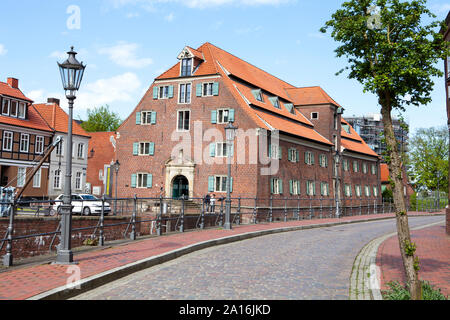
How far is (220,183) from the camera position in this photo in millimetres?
32656

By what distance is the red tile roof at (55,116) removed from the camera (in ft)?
144

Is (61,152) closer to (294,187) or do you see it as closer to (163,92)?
(163,92)

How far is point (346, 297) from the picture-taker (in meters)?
7.56

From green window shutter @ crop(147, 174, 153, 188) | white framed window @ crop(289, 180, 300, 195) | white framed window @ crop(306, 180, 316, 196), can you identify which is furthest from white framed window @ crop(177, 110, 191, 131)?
white framed window @ crop(306, 180, 316, 196)

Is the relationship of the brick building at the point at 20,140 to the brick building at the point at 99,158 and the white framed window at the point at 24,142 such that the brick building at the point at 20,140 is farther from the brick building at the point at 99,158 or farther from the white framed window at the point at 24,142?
the brick building at the point at 99,158

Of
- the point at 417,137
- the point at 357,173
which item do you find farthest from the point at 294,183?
the point at 417,137

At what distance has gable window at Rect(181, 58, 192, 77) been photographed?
3517cm

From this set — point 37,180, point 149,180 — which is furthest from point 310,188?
point 37,180

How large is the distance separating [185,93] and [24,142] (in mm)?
15814

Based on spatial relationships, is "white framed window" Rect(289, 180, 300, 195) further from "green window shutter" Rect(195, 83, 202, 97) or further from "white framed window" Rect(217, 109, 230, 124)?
"green window shutter" Rect(195, 83, 202, 97)

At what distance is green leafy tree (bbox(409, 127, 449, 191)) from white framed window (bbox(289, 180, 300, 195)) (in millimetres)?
36954

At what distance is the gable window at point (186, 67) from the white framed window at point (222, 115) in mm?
4273

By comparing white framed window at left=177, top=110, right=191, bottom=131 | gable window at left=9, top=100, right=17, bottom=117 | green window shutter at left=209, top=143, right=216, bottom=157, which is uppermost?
gable window at left=9, top=100, right=17, bottom=117
